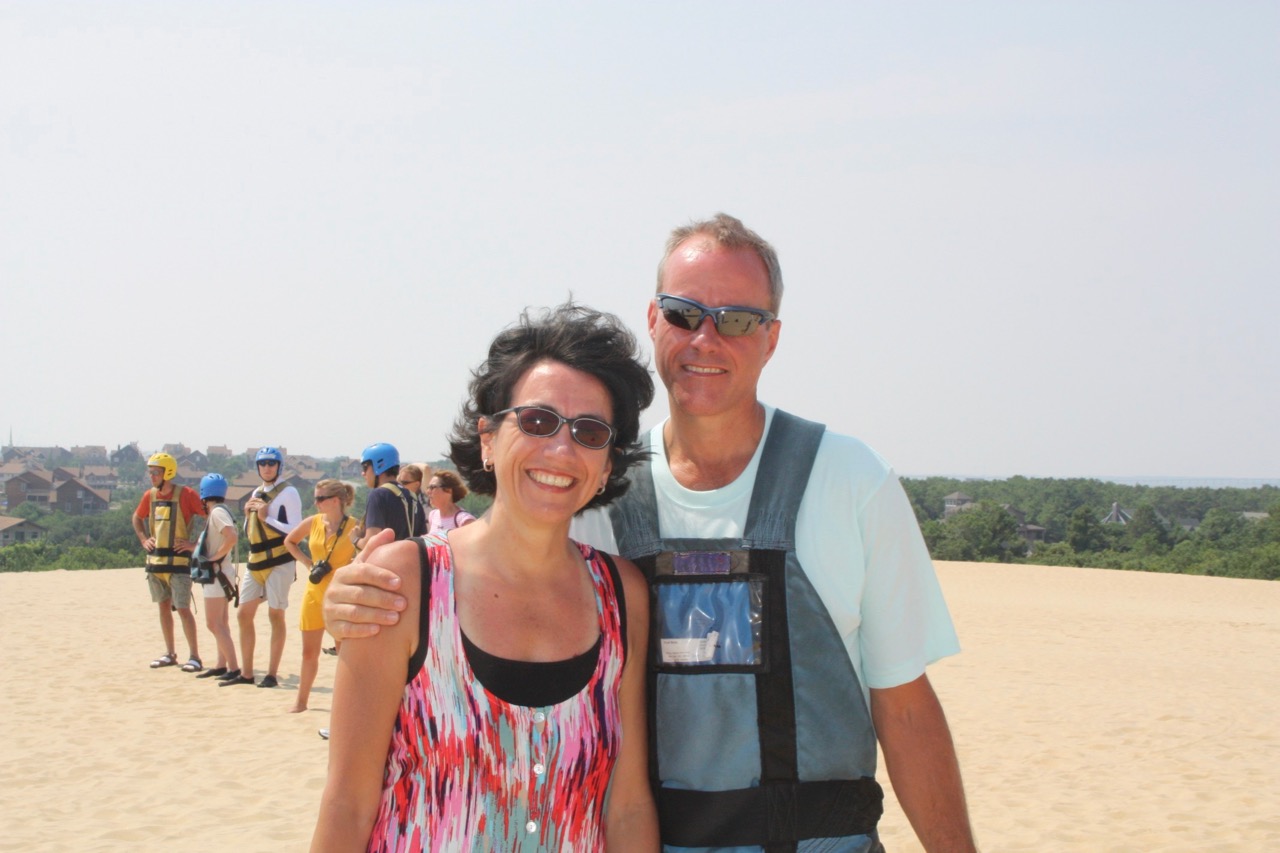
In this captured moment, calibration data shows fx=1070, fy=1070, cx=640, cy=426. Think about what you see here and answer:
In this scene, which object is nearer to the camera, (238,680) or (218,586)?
(218,586)

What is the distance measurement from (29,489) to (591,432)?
105 meters

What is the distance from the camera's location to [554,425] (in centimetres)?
245

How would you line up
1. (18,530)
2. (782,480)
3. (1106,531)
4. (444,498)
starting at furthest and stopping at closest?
(18,530)
(1106,531)
(444,498)
(782,480)

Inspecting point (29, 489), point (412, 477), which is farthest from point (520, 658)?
point (29, 489)

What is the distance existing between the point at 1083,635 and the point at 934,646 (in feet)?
55.5

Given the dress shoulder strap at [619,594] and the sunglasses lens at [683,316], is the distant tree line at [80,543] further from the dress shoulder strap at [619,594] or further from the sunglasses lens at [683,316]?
the dress shoulder strap at [619,594]

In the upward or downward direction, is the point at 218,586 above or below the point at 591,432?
below

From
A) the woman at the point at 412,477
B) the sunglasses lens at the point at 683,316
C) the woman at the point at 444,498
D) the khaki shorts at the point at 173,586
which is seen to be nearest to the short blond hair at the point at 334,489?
the woman at the point at 412,477

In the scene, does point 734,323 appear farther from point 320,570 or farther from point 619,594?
point 320,570

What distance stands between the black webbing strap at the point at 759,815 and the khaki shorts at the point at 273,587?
811 centimetres

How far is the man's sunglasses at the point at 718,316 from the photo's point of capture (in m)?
2.79

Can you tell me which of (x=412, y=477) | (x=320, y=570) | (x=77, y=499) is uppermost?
(x=77, y=499)

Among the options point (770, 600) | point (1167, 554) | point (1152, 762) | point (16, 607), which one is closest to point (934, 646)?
point (770, 600)

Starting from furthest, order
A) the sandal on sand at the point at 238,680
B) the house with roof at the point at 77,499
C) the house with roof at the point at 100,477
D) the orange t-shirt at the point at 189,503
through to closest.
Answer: the house with roof at the point at 100,477 → the house with roof at the point at 77,499 → the orange t-shirt at the point at 189,503 → the sandal on sand at the point at 238,680
